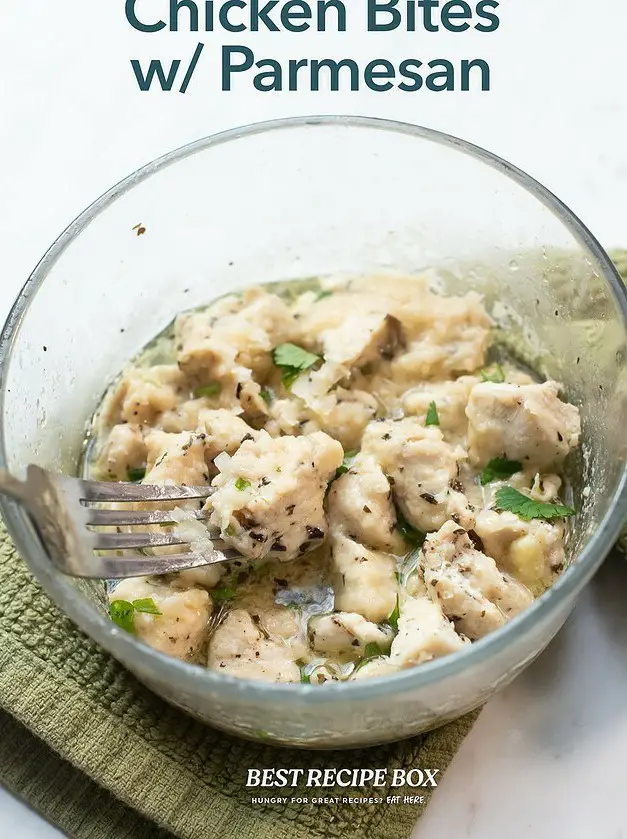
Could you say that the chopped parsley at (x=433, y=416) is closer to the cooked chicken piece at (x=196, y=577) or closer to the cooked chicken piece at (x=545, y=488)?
the cooked chicken piece at (x=545, y=488)

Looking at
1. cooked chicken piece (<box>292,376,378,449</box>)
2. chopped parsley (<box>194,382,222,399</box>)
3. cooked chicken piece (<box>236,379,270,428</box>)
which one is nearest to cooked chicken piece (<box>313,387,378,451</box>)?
cooked chicken piece (<box>292,376,378,449</box>)

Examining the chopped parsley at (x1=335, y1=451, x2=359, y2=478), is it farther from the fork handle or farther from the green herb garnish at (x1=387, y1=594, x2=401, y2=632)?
the fork handle

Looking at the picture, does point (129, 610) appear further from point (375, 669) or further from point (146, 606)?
point (375, 669)

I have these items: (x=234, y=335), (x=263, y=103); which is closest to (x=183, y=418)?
(x=234, y=335)

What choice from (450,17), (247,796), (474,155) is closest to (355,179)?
(474,155)

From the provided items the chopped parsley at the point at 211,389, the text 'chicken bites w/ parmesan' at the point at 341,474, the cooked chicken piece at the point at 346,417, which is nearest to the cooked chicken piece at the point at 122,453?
the text 'chicken bites w/ parmesan' at the point at 341,474

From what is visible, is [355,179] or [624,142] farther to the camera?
[624,142]

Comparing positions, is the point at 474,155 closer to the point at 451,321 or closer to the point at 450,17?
the point at 451,321
